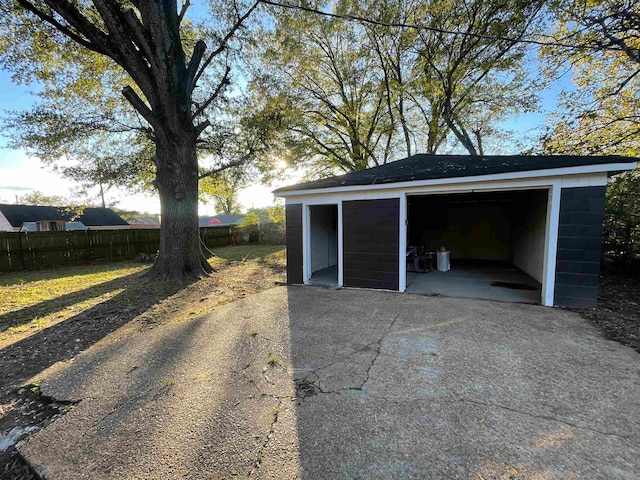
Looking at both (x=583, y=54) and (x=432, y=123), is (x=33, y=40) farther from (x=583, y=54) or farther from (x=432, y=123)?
(x=583, y=54)

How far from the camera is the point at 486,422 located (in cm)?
189

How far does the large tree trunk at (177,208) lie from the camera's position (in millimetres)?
6871

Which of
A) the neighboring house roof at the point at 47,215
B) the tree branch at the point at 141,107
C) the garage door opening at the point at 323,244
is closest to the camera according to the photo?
the tree branch at the point at 141,107

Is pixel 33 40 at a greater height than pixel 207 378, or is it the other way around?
pixel 33 40

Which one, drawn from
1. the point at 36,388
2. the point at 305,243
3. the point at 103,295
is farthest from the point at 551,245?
the point at 103,295

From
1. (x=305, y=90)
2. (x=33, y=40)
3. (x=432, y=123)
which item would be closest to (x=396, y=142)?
(x=432, y=123)

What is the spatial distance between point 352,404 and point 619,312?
4.84 meters

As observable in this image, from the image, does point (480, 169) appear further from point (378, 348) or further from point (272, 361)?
point (272, 361)

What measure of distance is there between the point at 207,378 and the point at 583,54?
11.0 meters

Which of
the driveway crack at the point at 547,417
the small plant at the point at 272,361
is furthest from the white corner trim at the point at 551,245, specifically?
the small plant at the point at 272,361

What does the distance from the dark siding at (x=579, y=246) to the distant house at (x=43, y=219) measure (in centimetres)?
2490

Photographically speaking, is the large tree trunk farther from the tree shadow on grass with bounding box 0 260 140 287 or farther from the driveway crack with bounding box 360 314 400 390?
the driveway crack with bounding box 360 314 400 390

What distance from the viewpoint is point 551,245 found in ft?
14.5

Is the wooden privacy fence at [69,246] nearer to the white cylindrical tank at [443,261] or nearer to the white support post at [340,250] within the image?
the white support post at [340,250]
